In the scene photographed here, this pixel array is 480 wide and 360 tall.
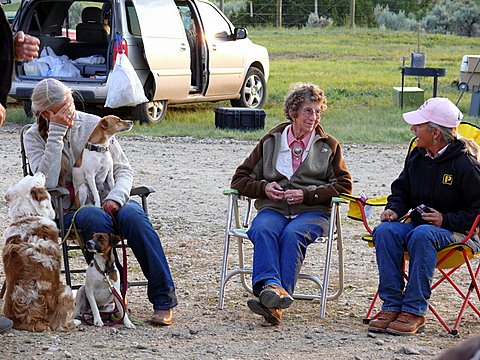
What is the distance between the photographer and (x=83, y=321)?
4754mm

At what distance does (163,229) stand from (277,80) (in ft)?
36.0

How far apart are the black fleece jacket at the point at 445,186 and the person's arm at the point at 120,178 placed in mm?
1334

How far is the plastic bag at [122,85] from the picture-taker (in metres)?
10.9

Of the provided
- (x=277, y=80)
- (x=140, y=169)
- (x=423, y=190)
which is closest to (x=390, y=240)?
(x=423, y=190)

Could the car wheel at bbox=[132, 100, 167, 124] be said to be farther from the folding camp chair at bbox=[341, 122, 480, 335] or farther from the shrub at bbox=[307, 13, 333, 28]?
the shrub at bbox=[307, 13, 333, 28]

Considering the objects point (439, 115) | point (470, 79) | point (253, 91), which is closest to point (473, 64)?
point (470, 79)

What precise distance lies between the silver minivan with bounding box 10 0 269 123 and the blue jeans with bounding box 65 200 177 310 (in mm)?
6241

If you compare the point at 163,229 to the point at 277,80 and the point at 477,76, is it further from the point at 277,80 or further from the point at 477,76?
the point at 277,80

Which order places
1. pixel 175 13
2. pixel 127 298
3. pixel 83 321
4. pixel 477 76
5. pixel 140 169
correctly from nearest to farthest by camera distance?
pixel 83 321
pixel 127 298
pixel 140 169
pixel 175 13
pixel 477 76

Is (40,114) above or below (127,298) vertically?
above

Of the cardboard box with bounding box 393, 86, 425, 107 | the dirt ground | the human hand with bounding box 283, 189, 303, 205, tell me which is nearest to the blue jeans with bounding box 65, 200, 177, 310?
the dirt ground

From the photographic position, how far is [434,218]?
478cm

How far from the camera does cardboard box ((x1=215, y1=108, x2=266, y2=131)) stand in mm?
11711

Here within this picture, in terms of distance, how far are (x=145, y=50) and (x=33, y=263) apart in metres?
7.17
